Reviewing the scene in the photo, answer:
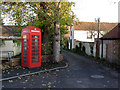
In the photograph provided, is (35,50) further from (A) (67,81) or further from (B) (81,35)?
(B) (81,35)

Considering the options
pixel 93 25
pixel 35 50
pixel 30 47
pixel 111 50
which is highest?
pixel 93 25

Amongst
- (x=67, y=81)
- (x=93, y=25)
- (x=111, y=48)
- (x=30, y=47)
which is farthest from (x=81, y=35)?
(x=67, y=81)

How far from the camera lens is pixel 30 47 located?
9500mm

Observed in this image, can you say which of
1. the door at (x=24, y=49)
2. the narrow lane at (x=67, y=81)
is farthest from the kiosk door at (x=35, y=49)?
the narrow lane at (x=67, y=81)

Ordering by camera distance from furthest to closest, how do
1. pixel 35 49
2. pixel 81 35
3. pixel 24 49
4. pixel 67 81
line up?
pixel 81 35
pixel 24 49
pixel 35 49
pixel 67 81

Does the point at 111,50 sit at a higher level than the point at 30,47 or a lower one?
lower

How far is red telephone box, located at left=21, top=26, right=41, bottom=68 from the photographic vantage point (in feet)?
31.3

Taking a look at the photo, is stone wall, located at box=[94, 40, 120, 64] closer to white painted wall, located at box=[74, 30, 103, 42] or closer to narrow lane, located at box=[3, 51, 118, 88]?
narrow lane, located at box=[3, 51, 118, 88]

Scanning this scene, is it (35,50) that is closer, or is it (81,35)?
(35,50)

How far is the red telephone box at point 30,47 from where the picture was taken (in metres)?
9.55

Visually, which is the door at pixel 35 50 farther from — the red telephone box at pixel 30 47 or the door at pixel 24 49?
the door at pixel 24 49

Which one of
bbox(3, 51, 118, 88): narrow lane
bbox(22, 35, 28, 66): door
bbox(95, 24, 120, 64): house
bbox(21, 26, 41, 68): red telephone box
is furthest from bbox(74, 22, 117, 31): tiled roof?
bbox(3, 51, 118, 88): narrow lane

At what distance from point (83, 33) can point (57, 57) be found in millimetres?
22258

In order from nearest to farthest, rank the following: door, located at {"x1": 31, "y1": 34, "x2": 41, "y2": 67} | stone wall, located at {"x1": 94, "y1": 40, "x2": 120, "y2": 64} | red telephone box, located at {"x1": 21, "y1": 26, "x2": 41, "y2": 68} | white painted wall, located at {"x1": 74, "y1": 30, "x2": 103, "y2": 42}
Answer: red telephone box, located at {"x1": 21, "y1": 26, "x2": 41, "y2": 68}, door, located at {"x1": 31, "y1": 34, "x2": 41, "y2": 67}, stone wall, located at {"x1": 94, "y1": 40, "x2": 120, "y2": 64}, white painted wall, located at {"x1": 74, "y1": 30, "x2": 103, "y2": 42}
